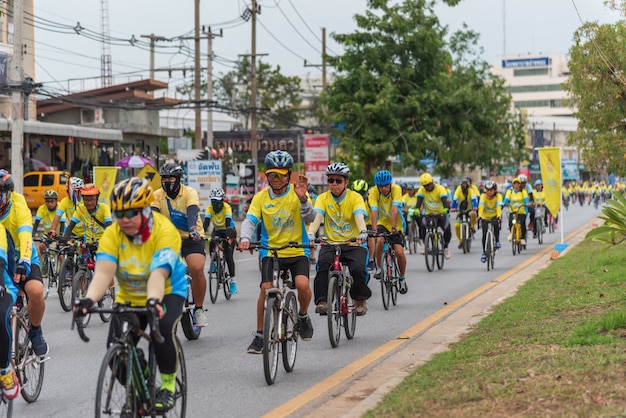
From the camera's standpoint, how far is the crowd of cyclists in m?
6.36

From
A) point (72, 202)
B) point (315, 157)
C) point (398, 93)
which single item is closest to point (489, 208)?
point (72, 202)

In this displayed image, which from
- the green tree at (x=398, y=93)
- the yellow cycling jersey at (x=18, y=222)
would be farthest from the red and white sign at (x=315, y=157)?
the yellow cycling jersey at (x=18, y=222)

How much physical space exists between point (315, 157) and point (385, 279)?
76.5 ft

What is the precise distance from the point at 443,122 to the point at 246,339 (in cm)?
3616

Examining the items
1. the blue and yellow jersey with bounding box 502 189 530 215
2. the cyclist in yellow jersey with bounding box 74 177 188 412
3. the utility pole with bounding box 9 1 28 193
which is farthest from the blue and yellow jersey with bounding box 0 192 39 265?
the utility pole with bounding box 9 1 28 193

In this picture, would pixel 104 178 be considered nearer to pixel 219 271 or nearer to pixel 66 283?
pixel 219 271

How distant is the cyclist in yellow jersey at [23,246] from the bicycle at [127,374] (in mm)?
1799

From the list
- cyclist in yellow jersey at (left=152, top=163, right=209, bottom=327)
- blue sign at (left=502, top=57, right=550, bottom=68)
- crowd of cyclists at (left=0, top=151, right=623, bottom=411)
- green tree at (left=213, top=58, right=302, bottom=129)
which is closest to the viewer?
crowd of cyclists at (left=0, top=151, right=623, bottom=411)

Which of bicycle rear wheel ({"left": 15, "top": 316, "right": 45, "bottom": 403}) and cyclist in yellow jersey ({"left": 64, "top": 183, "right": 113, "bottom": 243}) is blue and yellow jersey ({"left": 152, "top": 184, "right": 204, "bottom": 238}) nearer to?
cyclist in yellow jersey ({"left": 64, "top": 183, "right": 113, "bottom": 243})

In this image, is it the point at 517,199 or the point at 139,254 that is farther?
the point at 517,199

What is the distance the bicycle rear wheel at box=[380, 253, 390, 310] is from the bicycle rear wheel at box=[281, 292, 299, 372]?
505 cm

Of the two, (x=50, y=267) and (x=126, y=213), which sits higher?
(x=126, y=213)

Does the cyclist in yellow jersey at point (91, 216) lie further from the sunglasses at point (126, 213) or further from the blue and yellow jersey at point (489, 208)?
the blue and yellow jersey at point (489, 208)

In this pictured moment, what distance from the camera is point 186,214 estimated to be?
1179 cm
